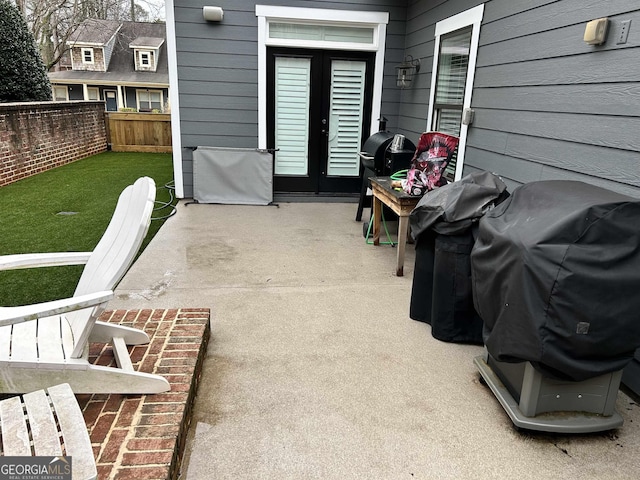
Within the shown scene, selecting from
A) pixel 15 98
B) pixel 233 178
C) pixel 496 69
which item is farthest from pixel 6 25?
pixel 496 69

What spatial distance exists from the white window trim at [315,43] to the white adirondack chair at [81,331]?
4.23 meters

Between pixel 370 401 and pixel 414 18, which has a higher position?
pixel 414 18

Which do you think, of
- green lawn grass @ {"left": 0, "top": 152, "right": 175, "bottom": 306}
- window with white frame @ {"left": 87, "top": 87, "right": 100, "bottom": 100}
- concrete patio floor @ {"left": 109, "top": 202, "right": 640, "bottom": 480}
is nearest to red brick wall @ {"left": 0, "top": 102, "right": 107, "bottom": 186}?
green lawn grass @ {"left": 0, "top": 152, "right": 175, "bottom": 306}

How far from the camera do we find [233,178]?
6.12 meters

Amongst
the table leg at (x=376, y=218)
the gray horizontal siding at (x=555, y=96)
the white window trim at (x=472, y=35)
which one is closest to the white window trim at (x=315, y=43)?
the white window trim at (x=472, y=35)

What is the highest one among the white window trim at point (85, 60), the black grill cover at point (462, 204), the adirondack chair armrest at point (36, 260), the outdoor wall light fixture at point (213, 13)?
the white window trim at point (85, 60)

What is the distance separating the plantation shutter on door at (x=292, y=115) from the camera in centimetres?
615

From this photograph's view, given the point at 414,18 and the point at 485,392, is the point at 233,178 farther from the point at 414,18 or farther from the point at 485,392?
the point at 485,392

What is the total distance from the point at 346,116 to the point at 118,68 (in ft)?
57.5

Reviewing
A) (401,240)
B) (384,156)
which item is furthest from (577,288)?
(384,156)

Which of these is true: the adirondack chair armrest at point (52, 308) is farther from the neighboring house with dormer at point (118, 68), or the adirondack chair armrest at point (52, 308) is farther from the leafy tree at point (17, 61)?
the neighboring house with dormer at point (118, 68)

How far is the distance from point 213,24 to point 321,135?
77.3 inches

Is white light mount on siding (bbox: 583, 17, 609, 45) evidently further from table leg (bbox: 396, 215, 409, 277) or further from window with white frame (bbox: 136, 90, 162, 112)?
window with white frame (bbox: 136, 90, 162, 112)

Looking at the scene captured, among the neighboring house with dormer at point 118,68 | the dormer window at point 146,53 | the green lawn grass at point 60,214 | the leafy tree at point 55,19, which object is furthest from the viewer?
the dormer window at point 146,53
